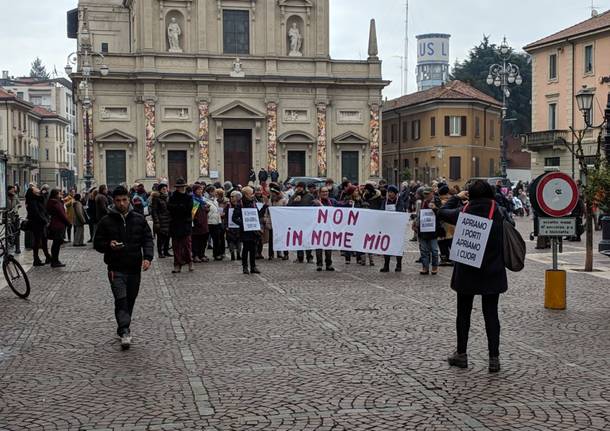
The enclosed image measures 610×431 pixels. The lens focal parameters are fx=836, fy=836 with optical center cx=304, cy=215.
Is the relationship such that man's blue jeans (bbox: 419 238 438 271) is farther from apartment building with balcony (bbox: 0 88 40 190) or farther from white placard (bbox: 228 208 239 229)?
apartment building with balcony (bbox: 0 88 40 190)

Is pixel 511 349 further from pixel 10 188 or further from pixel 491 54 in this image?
pixel 491 54

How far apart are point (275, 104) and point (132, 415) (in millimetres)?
53346

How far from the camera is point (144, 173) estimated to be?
57531mm

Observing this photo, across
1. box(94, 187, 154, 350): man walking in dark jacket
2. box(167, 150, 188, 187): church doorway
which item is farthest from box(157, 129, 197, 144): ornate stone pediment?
box(94, 187, 154, 350): man walking in dark jacket

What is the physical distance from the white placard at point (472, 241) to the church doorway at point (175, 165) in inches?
Answer: 1971

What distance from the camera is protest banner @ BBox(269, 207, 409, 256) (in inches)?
744

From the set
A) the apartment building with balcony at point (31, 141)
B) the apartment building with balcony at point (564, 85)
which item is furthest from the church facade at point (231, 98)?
the apartment building with balcony at point (31, 141)

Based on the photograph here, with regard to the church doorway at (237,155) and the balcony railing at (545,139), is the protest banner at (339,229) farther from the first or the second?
the church doorway at (237,155)

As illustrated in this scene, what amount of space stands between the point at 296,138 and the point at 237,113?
14.9 feet

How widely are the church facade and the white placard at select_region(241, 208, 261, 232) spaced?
131 ft

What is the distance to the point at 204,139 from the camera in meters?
58.2

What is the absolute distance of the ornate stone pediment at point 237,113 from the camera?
58719 millimetres

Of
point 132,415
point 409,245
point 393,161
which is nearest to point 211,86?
point 393,161

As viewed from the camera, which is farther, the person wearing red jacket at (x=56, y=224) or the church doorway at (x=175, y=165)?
the church doorway at (x=175, y=165)
